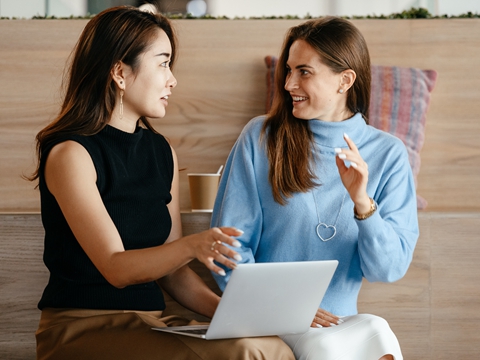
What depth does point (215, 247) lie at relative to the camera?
94 cm

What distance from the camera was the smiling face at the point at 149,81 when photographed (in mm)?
1277

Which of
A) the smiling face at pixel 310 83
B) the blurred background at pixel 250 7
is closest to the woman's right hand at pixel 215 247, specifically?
the smiling face at pixel 310 83

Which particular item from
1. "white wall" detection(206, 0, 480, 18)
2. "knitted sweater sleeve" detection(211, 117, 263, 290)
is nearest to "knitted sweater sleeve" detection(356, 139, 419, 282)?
"knitted sweater sleeve" detection(211, 117, 263, 290)

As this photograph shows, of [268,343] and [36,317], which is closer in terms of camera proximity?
[268,343]

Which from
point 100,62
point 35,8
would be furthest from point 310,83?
point 35,8

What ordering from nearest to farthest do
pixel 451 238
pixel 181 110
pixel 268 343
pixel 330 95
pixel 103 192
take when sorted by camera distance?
pixel 268 343, pixel 103 192, pixel 330 95, pixel 451 238, pixel 181 110

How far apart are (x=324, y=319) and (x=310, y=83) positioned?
0.52 m

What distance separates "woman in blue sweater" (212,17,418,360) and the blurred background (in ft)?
1.69

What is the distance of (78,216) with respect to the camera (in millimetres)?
→ 1104

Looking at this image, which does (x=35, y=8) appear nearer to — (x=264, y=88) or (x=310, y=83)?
(x=264, y=88)

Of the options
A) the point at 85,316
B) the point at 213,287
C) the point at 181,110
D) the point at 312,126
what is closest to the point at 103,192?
the point at 85,316

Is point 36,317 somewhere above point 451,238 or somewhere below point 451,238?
below

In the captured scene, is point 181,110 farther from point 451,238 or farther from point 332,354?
point 332,354

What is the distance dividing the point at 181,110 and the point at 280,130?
56 cm
